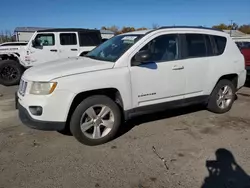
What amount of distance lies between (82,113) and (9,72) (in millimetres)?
6965

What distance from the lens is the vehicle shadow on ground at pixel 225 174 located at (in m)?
2.89

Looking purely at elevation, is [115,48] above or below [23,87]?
above

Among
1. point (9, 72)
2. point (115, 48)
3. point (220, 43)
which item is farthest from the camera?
point (9, 72)

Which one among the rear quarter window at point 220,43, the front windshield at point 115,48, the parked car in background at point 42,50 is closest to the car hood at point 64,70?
the front windshield at point 115,48

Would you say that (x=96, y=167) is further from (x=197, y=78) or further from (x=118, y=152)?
(x=197, y=78)

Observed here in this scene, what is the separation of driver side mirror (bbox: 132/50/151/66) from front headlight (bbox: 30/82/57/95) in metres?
1.32

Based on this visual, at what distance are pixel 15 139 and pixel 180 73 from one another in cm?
305

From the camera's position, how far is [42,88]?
11.6 ft

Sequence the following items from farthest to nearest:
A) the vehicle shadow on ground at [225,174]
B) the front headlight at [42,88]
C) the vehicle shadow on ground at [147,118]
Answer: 1. the vehicle shadow on ground at [147,118]
2. the front headlight at [42,88]
3. the vehicle shadow on ground at [225,174]

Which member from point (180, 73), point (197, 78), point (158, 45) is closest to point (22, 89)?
point (158, 45)

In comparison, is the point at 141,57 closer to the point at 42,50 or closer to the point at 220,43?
the point at 220,43

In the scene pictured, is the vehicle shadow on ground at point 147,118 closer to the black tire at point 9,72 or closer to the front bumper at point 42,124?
the front bumper at point 42,124

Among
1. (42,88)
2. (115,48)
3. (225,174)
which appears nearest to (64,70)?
(42,88)

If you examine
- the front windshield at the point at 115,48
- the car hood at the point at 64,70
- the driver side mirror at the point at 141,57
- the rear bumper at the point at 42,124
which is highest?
the front windshield at the point at 115,48
